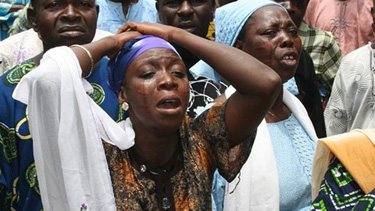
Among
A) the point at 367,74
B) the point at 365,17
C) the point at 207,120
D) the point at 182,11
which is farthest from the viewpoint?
the point at 365,17

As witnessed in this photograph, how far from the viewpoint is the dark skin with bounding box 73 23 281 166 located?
9.98 feet

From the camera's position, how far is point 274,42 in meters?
4.03

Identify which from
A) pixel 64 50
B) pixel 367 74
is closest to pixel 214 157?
pixel 64 50

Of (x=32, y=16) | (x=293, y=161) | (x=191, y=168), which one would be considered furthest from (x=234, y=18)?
(x=191, y=168)

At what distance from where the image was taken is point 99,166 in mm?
2961

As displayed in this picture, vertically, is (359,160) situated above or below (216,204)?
above

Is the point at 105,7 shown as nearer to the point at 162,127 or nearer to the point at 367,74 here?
the point at 367,74

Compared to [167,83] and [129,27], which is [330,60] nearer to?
[129,27]

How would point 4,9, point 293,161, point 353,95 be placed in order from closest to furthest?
point 293,161
point 353,95
point 4,9

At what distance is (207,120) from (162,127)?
24cm

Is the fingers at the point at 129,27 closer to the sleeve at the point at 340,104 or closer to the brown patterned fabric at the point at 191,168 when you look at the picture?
the brown patterned fabric at the point at 191,168

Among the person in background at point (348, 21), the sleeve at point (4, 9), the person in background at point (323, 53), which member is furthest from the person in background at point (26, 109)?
the person in background at point (348, 21)

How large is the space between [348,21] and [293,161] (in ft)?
10.7

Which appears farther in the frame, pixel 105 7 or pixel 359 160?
pixel 105 7
